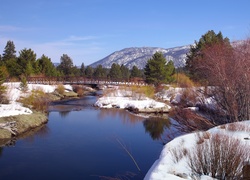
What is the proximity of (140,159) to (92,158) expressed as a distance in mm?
2587

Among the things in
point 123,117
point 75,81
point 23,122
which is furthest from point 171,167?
point 75,81

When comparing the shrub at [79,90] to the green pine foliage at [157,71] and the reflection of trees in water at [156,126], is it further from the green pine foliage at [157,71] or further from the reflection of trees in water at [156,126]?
the reflection of trees in water at [156,126]

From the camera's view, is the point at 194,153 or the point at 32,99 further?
the point at 32,99

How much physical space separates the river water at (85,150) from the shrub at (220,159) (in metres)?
3.65

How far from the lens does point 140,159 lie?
1451 cm

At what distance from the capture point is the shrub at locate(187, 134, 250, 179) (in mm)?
6980

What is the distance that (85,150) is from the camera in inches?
641

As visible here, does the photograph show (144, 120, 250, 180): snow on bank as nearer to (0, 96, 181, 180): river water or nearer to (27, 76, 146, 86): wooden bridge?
(0, 96, 181, 180): river water

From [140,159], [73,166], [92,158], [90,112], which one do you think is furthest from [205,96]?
[90,112]

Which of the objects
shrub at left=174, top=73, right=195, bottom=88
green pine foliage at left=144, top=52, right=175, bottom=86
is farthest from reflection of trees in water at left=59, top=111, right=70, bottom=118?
green pine foliage at left=144, top=52, right=175, bottom=86

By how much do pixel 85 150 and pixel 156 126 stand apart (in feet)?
29.5

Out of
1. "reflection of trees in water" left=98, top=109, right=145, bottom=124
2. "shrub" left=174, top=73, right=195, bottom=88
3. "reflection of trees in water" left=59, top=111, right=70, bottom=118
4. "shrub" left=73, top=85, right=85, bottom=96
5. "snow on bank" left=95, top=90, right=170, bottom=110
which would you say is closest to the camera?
"reflection of trees in water" left=98, top=109, right=145, bottom=124

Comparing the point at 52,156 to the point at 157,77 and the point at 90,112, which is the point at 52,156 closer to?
the point at 90,112

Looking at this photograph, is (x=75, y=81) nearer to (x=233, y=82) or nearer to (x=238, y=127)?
(x=233, y=82)
